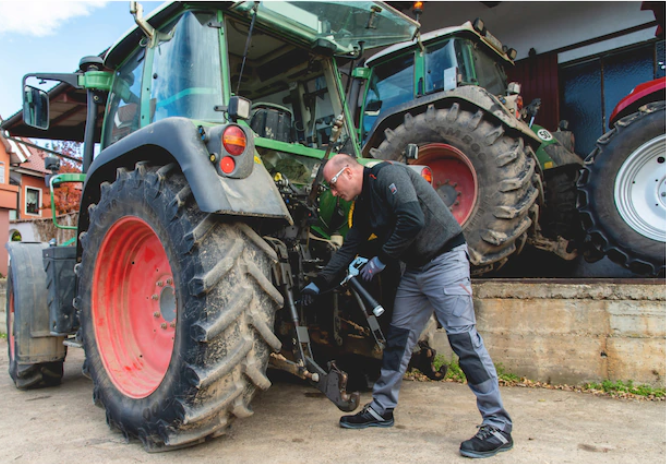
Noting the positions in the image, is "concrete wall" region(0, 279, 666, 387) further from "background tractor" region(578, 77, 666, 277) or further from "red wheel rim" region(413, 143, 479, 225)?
"red wheel rim" region(413, 143, 479, 225)

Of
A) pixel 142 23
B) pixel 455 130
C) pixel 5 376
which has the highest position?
pixel 142 23

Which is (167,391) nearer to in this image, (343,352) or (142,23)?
(343,352)

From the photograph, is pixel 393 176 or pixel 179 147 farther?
pixel 393 176

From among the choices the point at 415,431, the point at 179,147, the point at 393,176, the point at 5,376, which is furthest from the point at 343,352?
the point at 5,376

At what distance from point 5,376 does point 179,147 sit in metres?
3.53

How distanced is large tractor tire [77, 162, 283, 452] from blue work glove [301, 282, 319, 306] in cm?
35

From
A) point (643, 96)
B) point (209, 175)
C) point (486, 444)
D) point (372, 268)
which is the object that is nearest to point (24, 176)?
point (209, 175)

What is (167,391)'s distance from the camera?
2387 mm

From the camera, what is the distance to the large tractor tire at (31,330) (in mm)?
3768

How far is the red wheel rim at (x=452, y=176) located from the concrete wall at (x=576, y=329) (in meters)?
1.01

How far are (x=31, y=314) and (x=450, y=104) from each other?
4.09m

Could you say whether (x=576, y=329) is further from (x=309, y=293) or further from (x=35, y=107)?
(x=35, y=107)

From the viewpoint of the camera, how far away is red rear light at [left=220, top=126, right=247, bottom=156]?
94.7 inches

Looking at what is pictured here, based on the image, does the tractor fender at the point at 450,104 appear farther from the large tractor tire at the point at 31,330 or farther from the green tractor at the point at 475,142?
the large tractor tire at the point at 31,330
